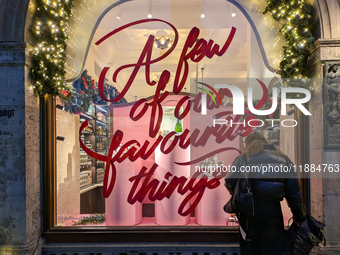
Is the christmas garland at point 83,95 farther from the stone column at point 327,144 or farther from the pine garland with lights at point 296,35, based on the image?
the stone column at point 327,144

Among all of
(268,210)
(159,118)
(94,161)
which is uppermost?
(159,118)

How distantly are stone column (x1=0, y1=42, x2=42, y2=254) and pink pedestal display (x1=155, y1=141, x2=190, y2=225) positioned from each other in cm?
172

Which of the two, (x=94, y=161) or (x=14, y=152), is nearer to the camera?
(x=14, y=152)

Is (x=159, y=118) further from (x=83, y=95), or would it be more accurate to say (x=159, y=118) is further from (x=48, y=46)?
(x=48, y=46)

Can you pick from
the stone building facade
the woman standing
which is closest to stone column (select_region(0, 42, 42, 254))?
the stone building facade

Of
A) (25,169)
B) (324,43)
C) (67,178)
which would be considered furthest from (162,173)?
(324,43)

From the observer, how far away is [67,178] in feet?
13.5

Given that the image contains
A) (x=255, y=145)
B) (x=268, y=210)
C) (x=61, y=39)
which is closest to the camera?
(x=268, y=210)

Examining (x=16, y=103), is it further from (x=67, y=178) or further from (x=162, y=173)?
(x=162, y=173)

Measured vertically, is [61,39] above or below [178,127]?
above

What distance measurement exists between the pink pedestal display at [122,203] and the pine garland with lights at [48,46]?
143 centimetres

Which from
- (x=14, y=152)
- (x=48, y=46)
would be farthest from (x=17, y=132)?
(x=48, y=46)

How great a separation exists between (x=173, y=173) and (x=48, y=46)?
2.42m

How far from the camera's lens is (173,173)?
389 centimetres
